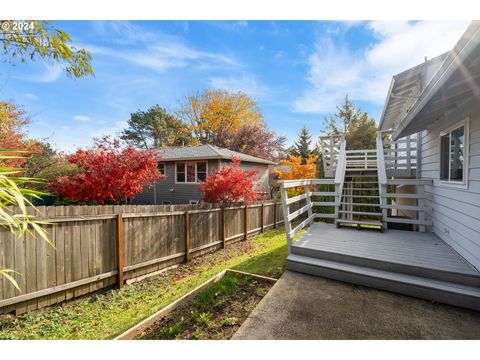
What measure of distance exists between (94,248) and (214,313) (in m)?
2.48

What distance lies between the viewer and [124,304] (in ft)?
11.5

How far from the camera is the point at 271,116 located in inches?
1013

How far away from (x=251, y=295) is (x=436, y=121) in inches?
224

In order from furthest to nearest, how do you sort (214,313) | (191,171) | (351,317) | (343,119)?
(343,119)
(191,171)
(214,313)
(351,317)

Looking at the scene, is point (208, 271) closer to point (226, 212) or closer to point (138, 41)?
point (226, 212)

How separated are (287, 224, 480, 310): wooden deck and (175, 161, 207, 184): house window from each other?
9037 millimetres

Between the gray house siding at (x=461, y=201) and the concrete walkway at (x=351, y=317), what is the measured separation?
125cm

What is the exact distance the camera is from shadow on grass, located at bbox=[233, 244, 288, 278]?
4220 mm

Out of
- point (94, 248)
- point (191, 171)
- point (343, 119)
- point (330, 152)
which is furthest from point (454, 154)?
point (343, 119)

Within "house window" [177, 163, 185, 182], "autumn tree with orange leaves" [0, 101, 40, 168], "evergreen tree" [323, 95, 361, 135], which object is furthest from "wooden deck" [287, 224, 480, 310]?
"evergreen tree" [323, 95, 361, 135]

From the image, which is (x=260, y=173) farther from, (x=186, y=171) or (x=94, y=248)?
(x=94, y=248)

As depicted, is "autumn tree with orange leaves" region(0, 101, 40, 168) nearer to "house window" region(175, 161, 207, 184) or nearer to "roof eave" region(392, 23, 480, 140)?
"house window" region(175, 161, 207, 184)

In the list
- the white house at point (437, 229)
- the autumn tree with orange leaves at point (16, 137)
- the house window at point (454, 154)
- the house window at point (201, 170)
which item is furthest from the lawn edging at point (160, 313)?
the house window at point (201, 170)
